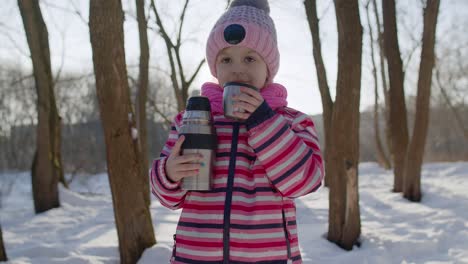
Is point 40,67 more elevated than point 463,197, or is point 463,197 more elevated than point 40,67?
point 40,67

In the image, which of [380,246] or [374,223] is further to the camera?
[374,223]

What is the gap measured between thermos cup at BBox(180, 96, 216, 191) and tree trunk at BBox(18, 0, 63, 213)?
7.22 meters

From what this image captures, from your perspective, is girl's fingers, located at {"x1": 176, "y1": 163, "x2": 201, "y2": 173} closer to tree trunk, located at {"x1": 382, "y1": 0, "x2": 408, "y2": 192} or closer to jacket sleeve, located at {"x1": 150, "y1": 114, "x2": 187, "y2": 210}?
jacket sleeve, located at {"x1": 150, "y1": 114, "x2": 187, "y2": 210}

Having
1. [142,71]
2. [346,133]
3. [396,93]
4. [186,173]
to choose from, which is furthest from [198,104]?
[396,93]

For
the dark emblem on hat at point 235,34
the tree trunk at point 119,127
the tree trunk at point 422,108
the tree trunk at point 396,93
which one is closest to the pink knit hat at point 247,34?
the dark emblem on hat at point 235,34

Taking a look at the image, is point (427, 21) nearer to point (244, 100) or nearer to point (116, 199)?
point (116, 199)

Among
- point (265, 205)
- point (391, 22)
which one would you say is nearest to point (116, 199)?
point (265, 205)

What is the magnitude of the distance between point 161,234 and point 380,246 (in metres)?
2.78

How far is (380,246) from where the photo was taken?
4.33 metres

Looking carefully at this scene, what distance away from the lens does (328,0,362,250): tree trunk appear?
4.26 metres

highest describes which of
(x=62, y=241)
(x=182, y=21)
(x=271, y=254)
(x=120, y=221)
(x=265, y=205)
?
(x=182, y=21)

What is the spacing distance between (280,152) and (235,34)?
1.48 ft

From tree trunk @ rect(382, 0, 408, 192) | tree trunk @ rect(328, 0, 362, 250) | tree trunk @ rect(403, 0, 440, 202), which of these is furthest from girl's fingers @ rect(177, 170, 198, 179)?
tree trunk @ rect(382, 0, 408, 192)

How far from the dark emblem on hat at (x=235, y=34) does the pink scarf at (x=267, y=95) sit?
7.7 inches
